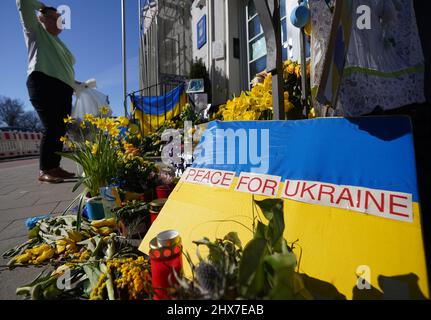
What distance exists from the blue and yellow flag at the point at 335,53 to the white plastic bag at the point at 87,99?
99.8 inches

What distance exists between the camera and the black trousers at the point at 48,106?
2354mm

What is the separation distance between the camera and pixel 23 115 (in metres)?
30.1

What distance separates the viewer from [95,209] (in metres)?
1.52

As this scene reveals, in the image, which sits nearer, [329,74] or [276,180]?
[329,74]

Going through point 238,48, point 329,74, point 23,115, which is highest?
point 23,115

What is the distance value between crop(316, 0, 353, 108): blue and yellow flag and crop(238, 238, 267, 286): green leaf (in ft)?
1.85

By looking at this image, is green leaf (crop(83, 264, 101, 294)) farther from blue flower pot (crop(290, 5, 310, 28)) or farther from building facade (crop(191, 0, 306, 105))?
building facade (crop(191, 0, 306, 105))

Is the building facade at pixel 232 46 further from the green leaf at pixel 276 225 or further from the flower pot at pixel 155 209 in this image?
the green leaf at pixel 276 225

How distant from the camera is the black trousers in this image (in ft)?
7.72

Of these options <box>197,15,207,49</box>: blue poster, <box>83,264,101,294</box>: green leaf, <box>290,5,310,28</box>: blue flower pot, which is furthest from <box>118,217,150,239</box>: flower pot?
<box>197,15,207,49</box>: blue poster

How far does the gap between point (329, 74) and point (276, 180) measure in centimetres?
49

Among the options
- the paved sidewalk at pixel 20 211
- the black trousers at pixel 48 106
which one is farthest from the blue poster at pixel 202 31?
the paved sidewalk at pixel 20 211

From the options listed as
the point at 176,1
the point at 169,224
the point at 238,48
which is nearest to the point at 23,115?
the point at 176,1

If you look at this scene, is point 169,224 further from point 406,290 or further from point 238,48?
point 238,48
